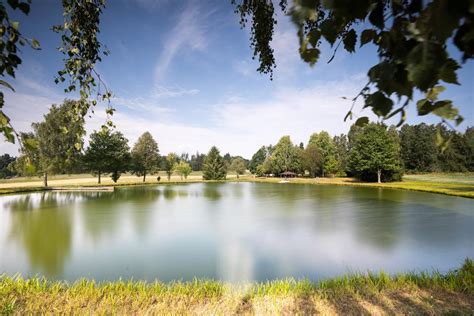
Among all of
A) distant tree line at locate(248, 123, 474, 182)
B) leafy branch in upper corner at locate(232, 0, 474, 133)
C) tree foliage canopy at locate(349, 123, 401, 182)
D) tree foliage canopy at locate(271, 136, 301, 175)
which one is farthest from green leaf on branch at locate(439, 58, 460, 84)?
tree foliage canopy at locate(271, 136, 301, 175)

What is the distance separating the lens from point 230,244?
8836 mm

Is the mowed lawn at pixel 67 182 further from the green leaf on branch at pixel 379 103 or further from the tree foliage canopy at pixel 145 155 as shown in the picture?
the green leaf on branch at pixel 379 103

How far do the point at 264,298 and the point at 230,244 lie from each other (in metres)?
4.73

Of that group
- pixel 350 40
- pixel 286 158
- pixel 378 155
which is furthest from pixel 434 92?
pixel 286 158

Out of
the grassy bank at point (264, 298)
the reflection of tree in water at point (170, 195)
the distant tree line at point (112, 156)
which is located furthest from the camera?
the distant tree line at point (112, 156)

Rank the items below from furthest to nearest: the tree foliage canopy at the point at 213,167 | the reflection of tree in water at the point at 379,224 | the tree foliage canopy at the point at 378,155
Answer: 1. the tree foliage canopy at the point at 213,167
2. the tree foliage canopy at the point at 378,155
3. the reflection of tree in water at the point at 379,224

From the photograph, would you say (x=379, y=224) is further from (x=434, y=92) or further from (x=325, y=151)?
(x=325, y=151)

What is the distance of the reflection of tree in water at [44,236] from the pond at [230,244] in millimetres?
34

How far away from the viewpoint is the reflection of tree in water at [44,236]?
703 cm

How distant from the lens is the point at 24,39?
5.25ft

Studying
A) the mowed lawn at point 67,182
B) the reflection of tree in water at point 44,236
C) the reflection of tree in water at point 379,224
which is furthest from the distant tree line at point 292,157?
the reflection of tree in water at point 379,224

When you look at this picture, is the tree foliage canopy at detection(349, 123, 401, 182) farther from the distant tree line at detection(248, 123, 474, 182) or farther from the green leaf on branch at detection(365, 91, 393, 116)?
the green leaf on branch at detection(365, 91, 393, 116)

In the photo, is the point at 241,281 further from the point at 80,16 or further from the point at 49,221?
the point at 49,221

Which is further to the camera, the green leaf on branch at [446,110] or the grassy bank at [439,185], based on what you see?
the grassy bank at [439,185]
